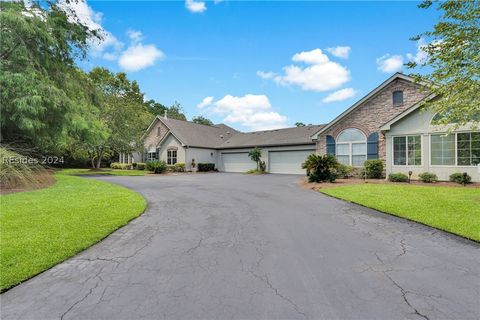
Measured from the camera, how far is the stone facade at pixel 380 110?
54.4 feet

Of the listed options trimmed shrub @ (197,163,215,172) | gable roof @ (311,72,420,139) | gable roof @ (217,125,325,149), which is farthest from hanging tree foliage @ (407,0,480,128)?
trimmed shrub @ (197,163,215,172)

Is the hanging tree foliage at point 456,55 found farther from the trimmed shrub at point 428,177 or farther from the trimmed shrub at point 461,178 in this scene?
the trimmed shrub at point 428,177

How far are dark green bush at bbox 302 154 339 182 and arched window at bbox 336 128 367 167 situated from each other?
381 cm

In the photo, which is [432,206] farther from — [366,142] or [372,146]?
[366,142]

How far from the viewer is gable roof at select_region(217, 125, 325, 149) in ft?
78.8

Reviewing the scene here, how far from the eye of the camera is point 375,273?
3680mm

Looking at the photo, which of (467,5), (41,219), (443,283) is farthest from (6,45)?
(467,5)

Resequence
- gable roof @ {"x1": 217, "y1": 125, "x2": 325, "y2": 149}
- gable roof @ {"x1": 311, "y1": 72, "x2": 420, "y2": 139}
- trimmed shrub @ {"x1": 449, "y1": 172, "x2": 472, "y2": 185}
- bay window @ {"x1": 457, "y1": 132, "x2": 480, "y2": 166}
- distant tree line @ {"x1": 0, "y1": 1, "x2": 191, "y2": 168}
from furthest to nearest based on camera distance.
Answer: gable roof @ {"x1": 217, "y1": 125, "x2": 325, "y2": 149}
gable roof @ {"x1": 311, "y1": 72, "x2": 420, "y2": 139}
bay window @ {"x1": 457, "y1": 132, "x2": 480, "y2": 166}
trimmed shrub @ {"x1": 449, "y1": 172, "x2": 472, "y2": 185}
distant tree line @ {"x1": 0, "y1": 1, "x2": 191, "y2": 168}

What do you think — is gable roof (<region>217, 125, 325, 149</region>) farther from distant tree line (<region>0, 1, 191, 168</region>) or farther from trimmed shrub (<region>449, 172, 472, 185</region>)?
distant tree line (<region>0, 1, 191, 168</region>)

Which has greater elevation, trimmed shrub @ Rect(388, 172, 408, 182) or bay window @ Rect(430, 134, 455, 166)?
Answer: bay window @ Rect(430, 134, 455, 166)

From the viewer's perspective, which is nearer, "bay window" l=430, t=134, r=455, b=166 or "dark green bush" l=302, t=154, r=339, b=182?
"bay window" l=430, t=134, r=455, b=166

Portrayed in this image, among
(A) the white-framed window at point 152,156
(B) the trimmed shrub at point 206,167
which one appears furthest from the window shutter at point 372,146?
(A) the white-framed window at point 152,156

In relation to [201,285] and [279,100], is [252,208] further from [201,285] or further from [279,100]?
[279,100]

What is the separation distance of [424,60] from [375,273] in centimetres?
899
